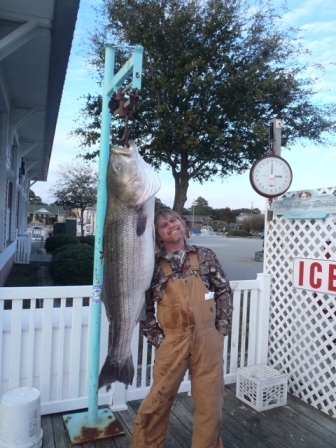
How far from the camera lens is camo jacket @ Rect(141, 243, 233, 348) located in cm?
247

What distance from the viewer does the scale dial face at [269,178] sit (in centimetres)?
400

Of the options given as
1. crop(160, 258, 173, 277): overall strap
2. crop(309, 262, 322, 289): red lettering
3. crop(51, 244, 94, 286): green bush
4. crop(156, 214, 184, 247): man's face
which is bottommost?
crop(51, 244, 94, 286): green bush

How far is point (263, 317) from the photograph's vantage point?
4172 millimetres

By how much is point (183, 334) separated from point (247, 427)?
4.57 feet

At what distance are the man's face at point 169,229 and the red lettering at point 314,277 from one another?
1.75 m

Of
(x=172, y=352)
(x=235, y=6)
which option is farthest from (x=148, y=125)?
(x=172, y=352)

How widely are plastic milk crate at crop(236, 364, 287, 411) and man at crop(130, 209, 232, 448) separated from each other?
115 cm

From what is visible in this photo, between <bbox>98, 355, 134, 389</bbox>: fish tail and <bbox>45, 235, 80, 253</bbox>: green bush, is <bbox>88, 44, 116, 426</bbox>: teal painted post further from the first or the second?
<bbox>45, 235, 80, 253</bbox>: green bush

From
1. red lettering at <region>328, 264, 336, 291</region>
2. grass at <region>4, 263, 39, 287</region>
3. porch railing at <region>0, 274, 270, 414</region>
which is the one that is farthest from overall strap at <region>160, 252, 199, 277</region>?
grass at <region>4, 263, 39, 287</region>

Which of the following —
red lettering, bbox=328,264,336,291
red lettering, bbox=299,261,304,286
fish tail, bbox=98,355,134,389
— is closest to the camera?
fish tail, bbox=98,355,134,389

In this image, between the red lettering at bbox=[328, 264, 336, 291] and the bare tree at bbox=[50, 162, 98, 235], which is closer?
the red lettering at bbox=[328, 264, 336, 291]

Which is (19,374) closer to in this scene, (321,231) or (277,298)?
(277,298)

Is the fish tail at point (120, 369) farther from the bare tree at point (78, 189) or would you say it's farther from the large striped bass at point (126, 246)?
the bare tree at point (78, 189)

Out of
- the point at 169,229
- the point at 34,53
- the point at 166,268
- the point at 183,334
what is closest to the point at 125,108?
the point at 169,229
